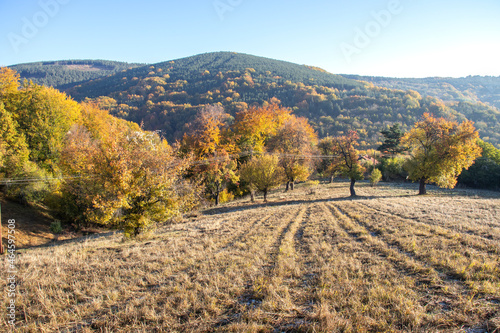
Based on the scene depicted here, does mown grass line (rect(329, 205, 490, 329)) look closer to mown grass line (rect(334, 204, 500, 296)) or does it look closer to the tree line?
mown grass line (rect(334, 204, 500, 296))

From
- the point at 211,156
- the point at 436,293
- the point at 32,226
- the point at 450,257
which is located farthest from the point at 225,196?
the point at 436,293

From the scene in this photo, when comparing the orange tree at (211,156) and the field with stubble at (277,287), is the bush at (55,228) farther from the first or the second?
the field with stubble at (277,287)

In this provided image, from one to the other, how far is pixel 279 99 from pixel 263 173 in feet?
360

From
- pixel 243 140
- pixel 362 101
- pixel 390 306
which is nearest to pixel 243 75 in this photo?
pixel 362 101

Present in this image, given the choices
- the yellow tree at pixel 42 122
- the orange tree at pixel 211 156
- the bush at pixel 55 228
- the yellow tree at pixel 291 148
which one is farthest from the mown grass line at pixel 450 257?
the yellow tree at pixel 42 122

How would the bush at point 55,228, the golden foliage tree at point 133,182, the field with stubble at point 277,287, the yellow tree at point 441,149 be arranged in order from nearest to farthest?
the field with stubble at point 277,287 → the golden foliage tree at point 133,182 → the bush at point 55,228 → the yellow tree at point 441,149

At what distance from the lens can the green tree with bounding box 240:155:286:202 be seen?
33375mm

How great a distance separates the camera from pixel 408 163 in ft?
108

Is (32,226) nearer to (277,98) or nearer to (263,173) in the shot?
(263,173)

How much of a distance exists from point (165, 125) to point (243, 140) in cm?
5867

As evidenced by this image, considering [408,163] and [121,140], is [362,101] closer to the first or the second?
[408,163]

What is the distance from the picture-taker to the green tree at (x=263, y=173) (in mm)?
33375

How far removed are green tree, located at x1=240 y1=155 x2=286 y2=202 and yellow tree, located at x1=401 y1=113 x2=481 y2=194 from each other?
20.1 m

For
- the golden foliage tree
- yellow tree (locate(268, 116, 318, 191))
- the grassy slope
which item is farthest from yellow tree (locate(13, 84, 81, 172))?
yellow tree (locate(268, 116, 318, 191))
